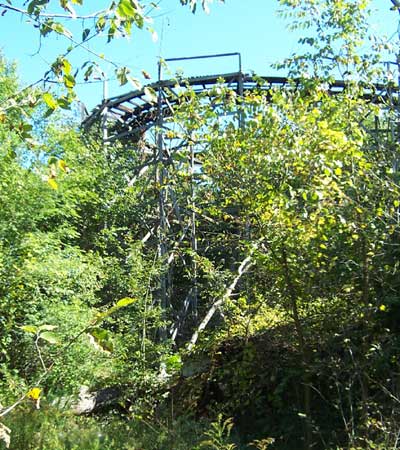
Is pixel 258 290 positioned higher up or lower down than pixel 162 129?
lower down

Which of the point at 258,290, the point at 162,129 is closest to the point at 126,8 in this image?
the point at 258,290

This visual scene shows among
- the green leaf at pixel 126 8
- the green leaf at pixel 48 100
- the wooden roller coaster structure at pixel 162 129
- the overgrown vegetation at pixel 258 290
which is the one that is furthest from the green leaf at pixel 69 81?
the wooden roller coaster structure at pixel 162 129

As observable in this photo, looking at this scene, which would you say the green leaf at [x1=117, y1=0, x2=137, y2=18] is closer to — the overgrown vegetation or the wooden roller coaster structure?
the overgrown vegetation

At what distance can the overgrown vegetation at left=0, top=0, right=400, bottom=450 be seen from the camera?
4.27 meters

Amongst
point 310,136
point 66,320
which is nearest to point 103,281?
point 66,320

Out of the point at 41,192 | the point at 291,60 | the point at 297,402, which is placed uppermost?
the point at 291,60

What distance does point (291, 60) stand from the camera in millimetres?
6340

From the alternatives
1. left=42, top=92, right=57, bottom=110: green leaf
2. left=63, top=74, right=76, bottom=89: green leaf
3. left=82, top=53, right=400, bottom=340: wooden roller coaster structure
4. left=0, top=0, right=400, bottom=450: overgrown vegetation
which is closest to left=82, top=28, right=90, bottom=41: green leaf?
left=63, top=74, right=76, bottom=89: green leaf

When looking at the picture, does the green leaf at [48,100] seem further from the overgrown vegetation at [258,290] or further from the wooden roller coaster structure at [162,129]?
the wooden roller coaster structure at [162,129]

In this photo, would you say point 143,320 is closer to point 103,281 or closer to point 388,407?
point 103,281

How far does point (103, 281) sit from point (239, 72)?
17.9 feet

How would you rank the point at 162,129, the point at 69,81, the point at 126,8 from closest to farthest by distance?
the point at 126,8 < the point at 69,81 < the point at 162,129

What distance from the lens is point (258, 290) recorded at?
17.7ft

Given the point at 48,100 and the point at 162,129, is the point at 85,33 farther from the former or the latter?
the point at 162,129
